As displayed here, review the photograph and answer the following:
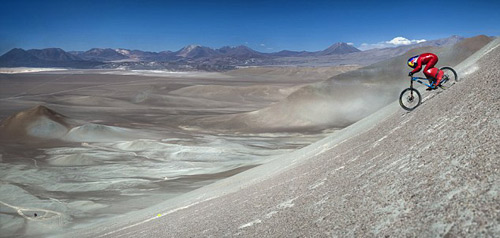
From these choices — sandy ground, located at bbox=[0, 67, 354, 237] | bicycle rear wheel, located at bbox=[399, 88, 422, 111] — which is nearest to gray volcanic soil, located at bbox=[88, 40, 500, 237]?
bicycle rear wheel, located at bbox=[399, 88, 422, 111]

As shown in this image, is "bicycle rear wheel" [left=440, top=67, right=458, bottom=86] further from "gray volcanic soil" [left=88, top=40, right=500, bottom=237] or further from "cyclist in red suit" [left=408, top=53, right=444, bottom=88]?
"gray volcanic soil" [left=88, top=40, right=500, bottom=237]

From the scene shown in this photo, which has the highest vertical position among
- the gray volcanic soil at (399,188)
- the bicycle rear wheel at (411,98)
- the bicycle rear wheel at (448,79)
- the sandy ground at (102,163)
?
the bicycle rear wheel at (448,79)

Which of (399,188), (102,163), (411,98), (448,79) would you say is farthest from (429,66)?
(102,163)

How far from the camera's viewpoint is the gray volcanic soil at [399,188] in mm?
3988

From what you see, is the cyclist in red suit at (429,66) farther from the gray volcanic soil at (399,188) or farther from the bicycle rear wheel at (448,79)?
the gray volcanic soil at (399,188)

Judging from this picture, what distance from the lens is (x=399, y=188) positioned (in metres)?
5.01

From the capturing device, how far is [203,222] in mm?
7559

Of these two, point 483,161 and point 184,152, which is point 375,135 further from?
point 184,152

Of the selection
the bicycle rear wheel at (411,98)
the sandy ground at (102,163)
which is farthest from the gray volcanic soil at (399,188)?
the sandy ground at (102,163)

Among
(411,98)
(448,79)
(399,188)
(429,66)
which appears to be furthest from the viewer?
(411,98)

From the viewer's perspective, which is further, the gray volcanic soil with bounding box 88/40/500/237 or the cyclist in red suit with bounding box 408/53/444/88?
the cyclist in red suit with bounding box 408/53/444/88

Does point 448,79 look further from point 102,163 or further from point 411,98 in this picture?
point 102,163

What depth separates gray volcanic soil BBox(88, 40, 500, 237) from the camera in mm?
3988

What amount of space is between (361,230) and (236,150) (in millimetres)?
29883
